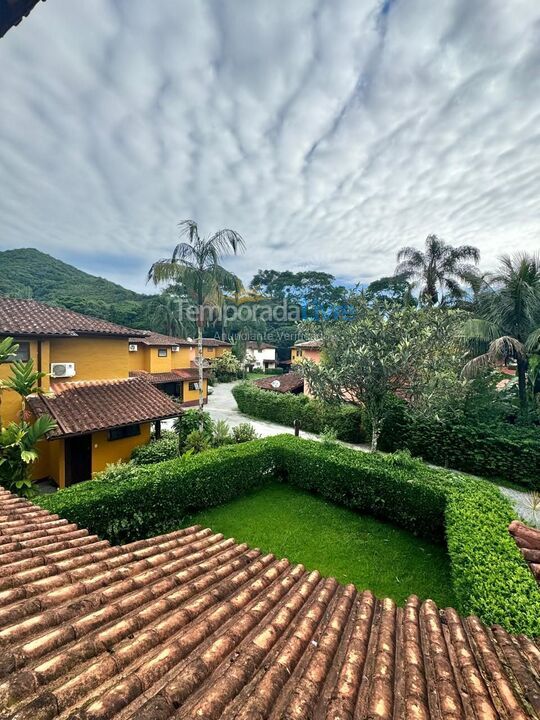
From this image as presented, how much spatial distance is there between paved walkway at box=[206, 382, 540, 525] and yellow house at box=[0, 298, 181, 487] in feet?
24.6

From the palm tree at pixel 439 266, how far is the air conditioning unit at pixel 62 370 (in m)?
21.4

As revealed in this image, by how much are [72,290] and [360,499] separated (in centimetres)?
6191

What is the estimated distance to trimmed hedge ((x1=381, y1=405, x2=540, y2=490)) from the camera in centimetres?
1210

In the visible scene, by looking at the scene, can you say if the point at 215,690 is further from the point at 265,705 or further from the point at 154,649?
the point at 154,649

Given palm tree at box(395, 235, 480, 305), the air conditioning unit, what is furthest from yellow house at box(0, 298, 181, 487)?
palm tree at box(395, 235, 480, 305)

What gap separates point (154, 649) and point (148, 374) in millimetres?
23888

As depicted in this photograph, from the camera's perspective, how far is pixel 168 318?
45.4 meters

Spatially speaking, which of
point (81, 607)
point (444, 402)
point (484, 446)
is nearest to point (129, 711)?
point (81, 607)

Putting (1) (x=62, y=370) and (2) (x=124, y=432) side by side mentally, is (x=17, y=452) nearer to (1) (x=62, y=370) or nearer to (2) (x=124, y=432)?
(2) (x=124, y=432)

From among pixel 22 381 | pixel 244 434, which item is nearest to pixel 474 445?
pixel 244 434

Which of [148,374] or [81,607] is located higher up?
[148,374]

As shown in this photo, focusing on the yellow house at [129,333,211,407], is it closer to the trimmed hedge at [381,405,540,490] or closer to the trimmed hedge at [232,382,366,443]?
the trimmed hedge at [232,382,366,443]

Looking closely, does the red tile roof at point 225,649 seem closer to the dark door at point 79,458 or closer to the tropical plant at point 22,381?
the tropical plant at point 22,381

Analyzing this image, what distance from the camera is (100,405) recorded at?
11570mm
